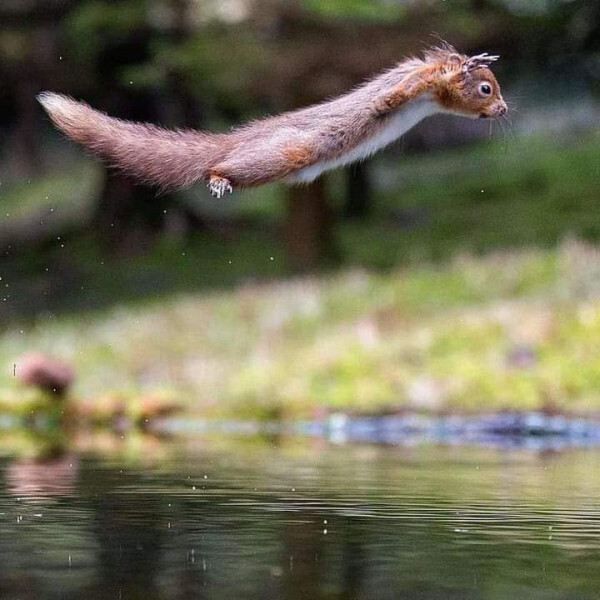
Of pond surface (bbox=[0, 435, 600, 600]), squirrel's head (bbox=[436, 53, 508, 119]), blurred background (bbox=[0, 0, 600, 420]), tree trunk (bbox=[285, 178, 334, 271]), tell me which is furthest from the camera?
tree trunk (bbox=[285, 178, 334, 271])

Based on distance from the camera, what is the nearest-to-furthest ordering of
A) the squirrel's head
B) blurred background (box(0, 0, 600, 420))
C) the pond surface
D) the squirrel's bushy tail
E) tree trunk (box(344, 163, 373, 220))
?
the pond surface
the squirrel's bushy tail
the squirrel's head
blurred background (box(0, 0, 600, 420))
tree trunk (box(344, 163, 373, 220))

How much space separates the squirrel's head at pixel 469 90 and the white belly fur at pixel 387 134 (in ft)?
0.34

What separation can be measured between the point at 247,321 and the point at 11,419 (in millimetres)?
4927

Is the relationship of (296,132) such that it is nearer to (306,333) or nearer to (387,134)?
(387,134)

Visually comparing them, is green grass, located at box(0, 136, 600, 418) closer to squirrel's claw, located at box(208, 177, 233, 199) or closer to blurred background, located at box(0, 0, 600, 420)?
blurred background, located at box(0, 0, 600, 420)

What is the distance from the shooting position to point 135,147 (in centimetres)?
909

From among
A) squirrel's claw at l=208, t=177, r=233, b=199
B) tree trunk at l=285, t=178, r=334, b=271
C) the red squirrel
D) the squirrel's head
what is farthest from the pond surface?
tree trunk at l=285, t=178, r=334, b=271

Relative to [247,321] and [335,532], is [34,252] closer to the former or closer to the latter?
[247,321]

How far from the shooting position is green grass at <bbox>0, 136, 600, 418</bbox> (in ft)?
66.2

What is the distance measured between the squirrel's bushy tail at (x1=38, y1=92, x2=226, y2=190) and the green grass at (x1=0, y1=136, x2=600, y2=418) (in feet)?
35.3

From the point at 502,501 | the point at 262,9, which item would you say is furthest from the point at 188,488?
the point at 262,9

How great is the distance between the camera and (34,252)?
35.7 m

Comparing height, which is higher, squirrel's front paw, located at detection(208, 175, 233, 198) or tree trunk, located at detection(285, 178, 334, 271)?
tree trunk, located at detection(285, 178, 334, 271)

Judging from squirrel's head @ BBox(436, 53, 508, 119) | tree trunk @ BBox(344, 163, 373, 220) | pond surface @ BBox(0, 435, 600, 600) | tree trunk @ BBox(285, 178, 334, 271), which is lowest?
pond surface @ BBox(0, 435, 600, 600)
